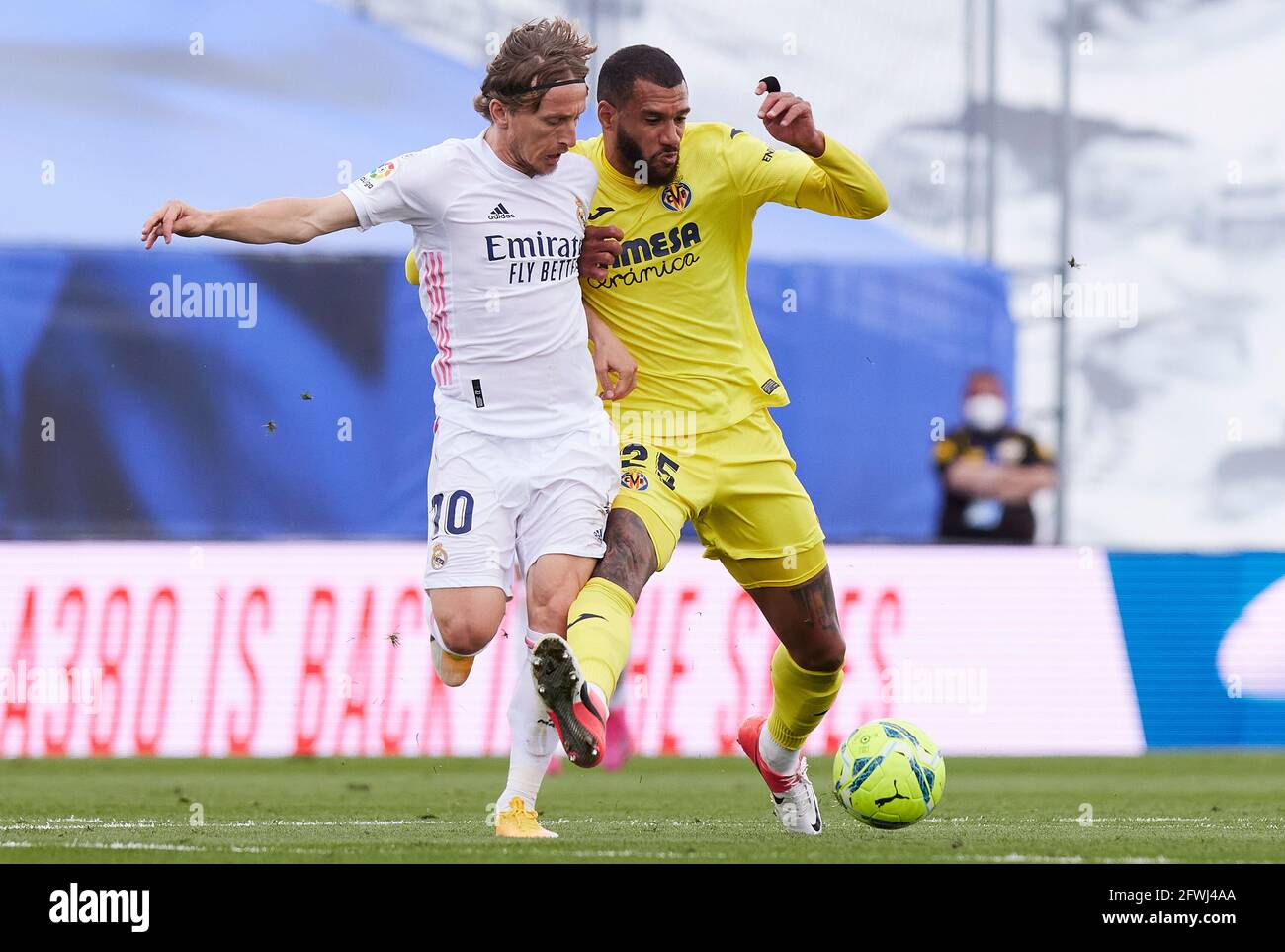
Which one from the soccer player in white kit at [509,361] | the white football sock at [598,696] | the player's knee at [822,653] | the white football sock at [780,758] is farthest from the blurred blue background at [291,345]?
the white football sock at [598,696]

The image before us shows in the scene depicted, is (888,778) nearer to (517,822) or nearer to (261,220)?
(517,822)

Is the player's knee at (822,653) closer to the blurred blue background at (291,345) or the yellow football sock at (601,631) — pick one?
the yellow football sock at (601,631)

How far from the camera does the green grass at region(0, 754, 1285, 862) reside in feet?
20.1

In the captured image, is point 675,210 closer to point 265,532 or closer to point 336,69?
point 265,532

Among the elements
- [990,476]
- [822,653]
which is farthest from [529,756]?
[990,476]

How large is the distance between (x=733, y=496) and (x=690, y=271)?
2.69 feet

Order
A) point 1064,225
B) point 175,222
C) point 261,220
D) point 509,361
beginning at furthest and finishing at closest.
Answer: point 1064,225 < point 509,361 < point 261,220 < point 175,222

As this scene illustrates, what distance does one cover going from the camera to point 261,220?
249 inches

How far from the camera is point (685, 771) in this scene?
39.5 feet

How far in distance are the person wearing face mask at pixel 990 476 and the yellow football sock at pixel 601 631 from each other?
24.4 ft

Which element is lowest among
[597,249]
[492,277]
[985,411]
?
[985,411]

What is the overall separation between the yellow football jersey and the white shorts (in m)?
0.43

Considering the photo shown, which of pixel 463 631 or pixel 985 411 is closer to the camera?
pixel 463 631

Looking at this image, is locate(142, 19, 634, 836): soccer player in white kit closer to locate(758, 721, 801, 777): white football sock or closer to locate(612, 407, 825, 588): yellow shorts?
locate(612, 407, 825, 588): yellow shorts
